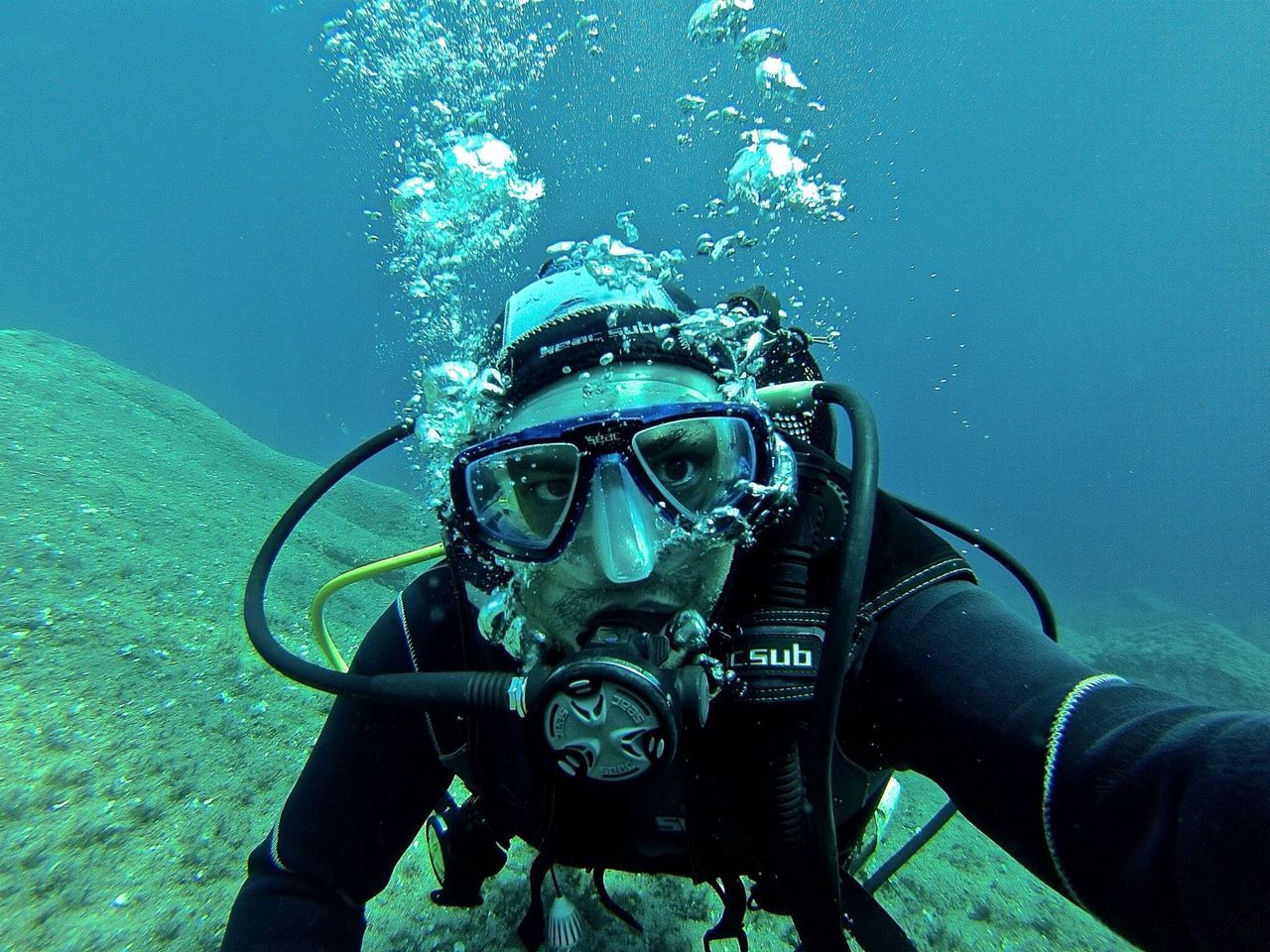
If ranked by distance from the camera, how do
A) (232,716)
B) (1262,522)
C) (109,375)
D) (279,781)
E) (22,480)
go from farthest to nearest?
(1262,522)
(109,375)
(22,480)
(232,716)
(279,781)

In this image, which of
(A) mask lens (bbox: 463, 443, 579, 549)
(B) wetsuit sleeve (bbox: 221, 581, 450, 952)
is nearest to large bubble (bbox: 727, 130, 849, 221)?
(A) mask lens (bbox: 463, 443, 579, 549)

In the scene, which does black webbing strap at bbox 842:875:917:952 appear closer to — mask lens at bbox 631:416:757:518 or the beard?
the beard

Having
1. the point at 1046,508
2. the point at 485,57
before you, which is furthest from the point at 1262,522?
the point at 485,57

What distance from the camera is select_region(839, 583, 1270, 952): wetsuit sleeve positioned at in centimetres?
101

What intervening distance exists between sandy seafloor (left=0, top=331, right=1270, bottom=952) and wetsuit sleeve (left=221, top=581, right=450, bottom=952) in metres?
0.91

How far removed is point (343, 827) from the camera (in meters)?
2.04

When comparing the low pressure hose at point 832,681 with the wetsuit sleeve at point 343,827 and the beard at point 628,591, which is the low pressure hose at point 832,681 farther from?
the wetsuit sleeve at point 343,827

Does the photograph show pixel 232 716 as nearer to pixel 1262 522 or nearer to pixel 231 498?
pixel 231 498

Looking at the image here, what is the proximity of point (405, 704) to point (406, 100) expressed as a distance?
292 inches

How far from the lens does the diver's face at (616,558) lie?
1.85 metres

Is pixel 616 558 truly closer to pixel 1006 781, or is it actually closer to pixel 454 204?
pixel 1006 781

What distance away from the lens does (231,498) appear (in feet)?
29.1

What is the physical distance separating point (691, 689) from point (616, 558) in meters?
0.45

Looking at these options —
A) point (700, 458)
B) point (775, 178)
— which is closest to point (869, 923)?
point (700, 458)
